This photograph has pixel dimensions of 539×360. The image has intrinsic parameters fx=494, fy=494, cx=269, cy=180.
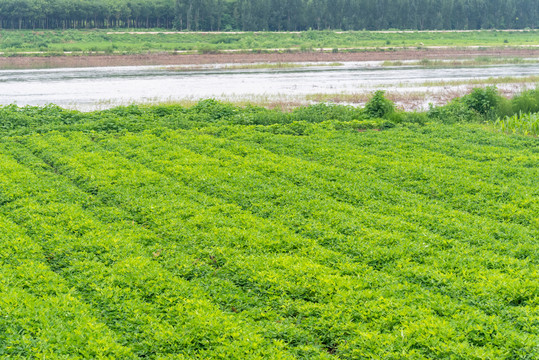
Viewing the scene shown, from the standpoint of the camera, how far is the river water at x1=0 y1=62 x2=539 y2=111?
40.3m

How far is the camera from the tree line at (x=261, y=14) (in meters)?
116

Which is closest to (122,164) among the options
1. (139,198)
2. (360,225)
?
(139,198)

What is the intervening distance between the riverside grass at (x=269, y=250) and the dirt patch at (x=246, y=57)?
50573 mm

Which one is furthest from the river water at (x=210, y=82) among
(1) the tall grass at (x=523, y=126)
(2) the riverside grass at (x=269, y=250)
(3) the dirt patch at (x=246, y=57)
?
(2) the riverside grass at (x=269, y=250)

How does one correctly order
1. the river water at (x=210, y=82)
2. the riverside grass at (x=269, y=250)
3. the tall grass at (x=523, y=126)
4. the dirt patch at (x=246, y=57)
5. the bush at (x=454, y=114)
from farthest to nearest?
the dirt patch at (x=246, y=57)
the river water at (x=210, y=82)
the bush at (x=454, y=114)
the tall grass at (x=523, y=126)
the riverside grass at (x=269, y=250)

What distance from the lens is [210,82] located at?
166 ft

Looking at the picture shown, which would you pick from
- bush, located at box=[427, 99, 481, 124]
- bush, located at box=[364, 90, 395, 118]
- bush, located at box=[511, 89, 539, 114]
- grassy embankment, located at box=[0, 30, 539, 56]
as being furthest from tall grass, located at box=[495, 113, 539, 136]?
grassy embankment, located at box=[0, 30, 539, 56]

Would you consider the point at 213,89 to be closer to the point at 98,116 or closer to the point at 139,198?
the point at 98,116

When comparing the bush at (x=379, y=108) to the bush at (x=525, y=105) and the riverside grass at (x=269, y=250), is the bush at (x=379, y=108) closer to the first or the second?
the riverside grass at (x=269, y=250)

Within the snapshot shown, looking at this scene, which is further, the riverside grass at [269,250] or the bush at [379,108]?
the bush at [379,108]

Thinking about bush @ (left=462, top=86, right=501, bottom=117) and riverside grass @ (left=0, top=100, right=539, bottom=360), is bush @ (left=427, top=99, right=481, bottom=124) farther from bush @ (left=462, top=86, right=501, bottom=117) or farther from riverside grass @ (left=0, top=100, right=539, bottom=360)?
riverside grass @ (left=0, top=100, right=539, bottom=360)

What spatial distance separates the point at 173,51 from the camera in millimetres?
82625

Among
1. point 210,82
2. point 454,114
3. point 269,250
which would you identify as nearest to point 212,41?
point 210,82

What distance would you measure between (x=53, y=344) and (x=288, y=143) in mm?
15654
